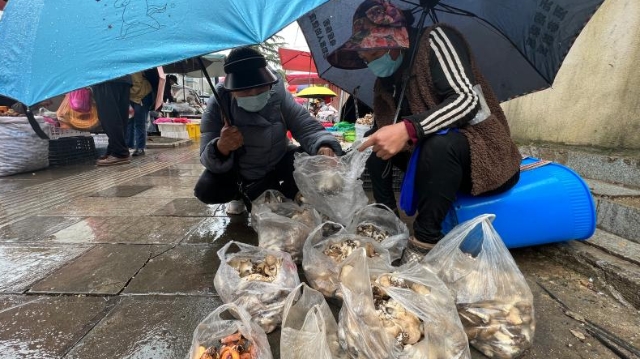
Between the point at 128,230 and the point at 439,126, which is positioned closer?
the point at 439,126

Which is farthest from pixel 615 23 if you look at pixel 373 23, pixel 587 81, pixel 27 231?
pixel 27 231

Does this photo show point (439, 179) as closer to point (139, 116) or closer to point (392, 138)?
point (392, 138)

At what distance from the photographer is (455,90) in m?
1.68

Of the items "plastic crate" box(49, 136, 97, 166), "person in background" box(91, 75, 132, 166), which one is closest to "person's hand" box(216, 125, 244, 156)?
"person in background" box(91, 75, 132, 166)

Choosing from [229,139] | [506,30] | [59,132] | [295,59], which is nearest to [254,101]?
[229,139]

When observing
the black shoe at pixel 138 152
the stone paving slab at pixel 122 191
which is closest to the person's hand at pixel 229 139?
the stone paving slab at pixel 122 191

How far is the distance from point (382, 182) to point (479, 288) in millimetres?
1164

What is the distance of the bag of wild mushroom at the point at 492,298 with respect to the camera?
4.24ft

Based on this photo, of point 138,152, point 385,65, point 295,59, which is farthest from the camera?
point 295,59

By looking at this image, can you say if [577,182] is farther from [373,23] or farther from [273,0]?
[273,0]

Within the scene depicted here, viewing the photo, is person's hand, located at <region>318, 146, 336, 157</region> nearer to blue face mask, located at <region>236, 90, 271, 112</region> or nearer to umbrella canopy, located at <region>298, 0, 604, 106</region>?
blue face mask, located at <region>236, 90, 271, 112</region>

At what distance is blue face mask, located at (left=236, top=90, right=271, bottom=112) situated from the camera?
2.17 meters

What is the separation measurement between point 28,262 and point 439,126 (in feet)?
8.99

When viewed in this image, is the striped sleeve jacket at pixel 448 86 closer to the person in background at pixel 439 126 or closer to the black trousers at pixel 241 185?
the person in background at pixel 439 126
